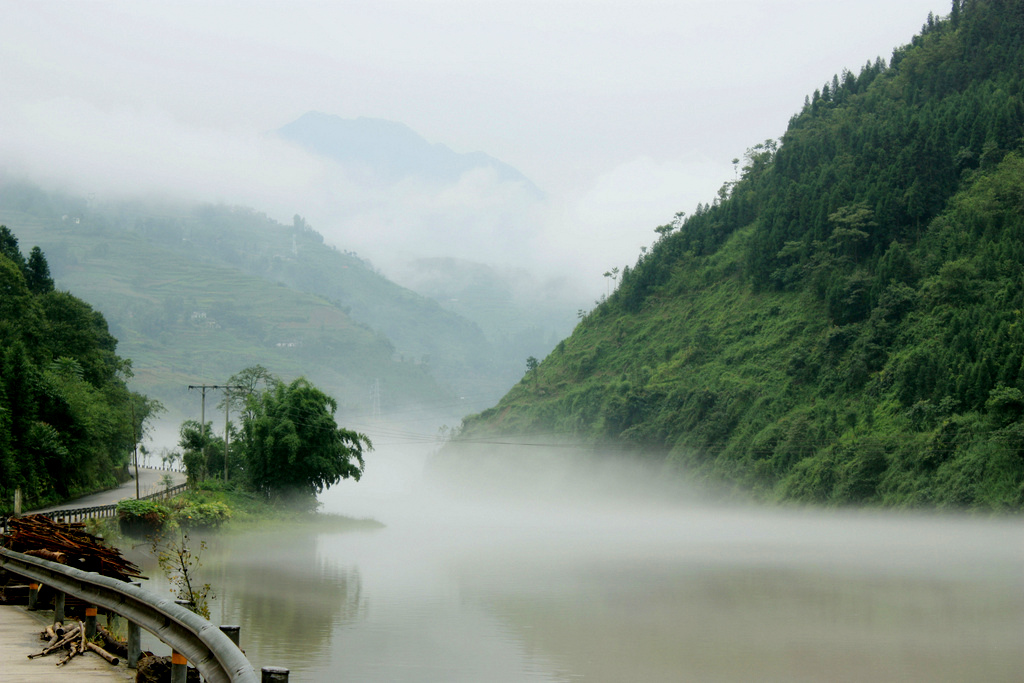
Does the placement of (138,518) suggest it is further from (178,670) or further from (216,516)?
(178,670)

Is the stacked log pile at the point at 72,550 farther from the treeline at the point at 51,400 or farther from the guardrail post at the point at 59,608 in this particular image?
the treeline at the point at 51,400

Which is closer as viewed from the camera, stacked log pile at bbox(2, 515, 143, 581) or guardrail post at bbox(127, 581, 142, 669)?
guardrail post at bbox(127, 581, 142, 669)

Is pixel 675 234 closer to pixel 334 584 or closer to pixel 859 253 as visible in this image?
pixel 859 253

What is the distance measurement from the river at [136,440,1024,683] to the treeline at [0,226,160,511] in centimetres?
1030

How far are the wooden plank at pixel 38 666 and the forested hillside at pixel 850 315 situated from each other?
53972mm

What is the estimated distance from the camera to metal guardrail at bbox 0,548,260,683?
690cm

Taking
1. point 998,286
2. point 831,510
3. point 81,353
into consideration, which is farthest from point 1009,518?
point 81,353

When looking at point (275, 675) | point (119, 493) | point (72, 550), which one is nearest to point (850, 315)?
point (119, 493)

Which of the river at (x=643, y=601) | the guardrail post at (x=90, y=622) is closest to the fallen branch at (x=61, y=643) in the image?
the guardrail post at (x=90, y=622)

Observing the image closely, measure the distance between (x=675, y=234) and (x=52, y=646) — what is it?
4280 inches

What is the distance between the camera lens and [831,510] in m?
64.7

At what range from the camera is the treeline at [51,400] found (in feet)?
156

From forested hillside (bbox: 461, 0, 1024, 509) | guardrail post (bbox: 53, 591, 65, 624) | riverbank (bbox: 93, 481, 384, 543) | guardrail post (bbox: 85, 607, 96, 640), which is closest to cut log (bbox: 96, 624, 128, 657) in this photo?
guardrail post (bbox: 85, 607, 96, 640)

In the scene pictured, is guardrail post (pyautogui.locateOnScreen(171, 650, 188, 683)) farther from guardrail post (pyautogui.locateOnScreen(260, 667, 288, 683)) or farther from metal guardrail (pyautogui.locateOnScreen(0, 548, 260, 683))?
guardrail post (pyautogui.locateOnScreen(260, 667, 288, 683))
